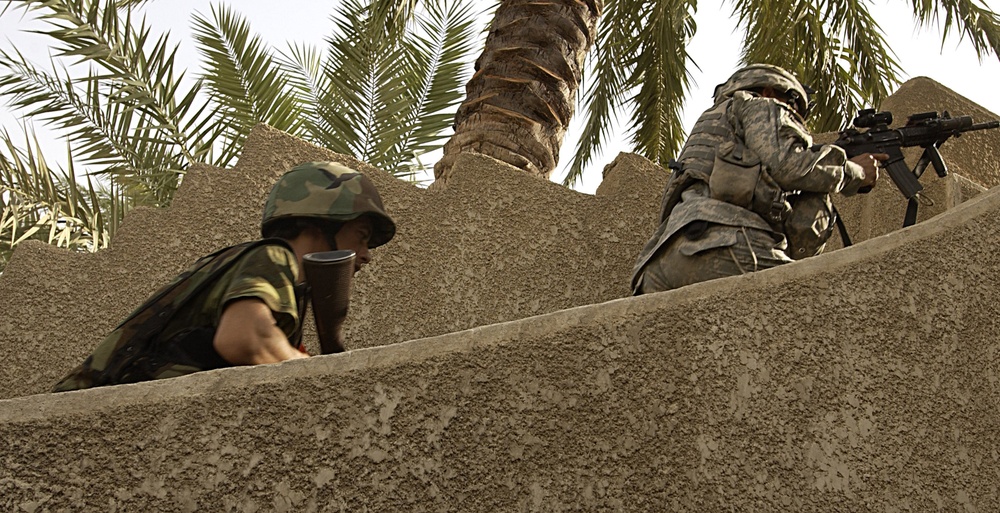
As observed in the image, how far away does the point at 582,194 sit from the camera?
5691 mm

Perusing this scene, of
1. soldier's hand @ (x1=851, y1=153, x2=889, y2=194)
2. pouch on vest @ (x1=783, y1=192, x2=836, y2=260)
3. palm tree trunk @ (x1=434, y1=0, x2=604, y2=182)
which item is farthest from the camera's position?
palm tree trunk @ (x1=434, y1=0, x2=604, y2=182)

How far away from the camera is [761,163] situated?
4465 millimetres

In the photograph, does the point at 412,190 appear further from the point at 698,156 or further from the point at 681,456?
the point at 681,456

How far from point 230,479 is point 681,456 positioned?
1.06 m

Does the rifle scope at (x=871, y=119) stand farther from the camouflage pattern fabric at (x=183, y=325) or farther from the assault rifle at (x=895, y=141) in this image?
the camouflage pattern fabric at (x=183, y=325)

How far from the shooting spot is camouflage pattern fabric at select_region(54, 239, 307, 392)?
2895mm

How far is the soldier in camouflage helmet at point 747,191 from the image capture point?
14.4 ft

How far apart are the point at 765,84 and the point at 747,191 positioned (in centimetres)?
53

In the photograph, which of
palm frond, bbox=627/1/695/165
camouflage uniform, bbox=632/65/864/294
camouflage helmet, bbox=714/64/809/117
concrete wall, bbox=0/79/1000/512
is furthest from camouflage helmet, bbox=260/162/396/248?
palm frond, bbox=627/1/695/165

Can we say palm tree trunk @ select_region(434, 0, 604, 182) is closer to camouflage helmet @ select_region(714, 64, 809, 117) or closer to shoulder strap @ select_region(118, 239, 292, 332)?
camouflage helmet @ select_region(714, 64, 809, 117)

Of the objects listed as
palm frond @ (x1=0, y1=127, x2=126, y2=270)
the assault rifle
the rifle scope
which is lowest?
palm frond @ (x1=0, y1=127, x2=126, y2=270)

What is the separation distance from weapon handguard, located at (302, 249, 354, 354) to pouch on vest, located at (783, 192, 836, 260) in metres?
2.05

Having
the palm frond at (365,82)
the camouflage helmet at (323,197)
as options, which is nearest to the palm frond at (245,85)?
the palm frond at (365,82)

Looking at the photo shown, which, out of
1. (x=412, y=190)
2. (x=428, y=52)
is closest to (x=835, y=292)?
(x=412, y=190)
